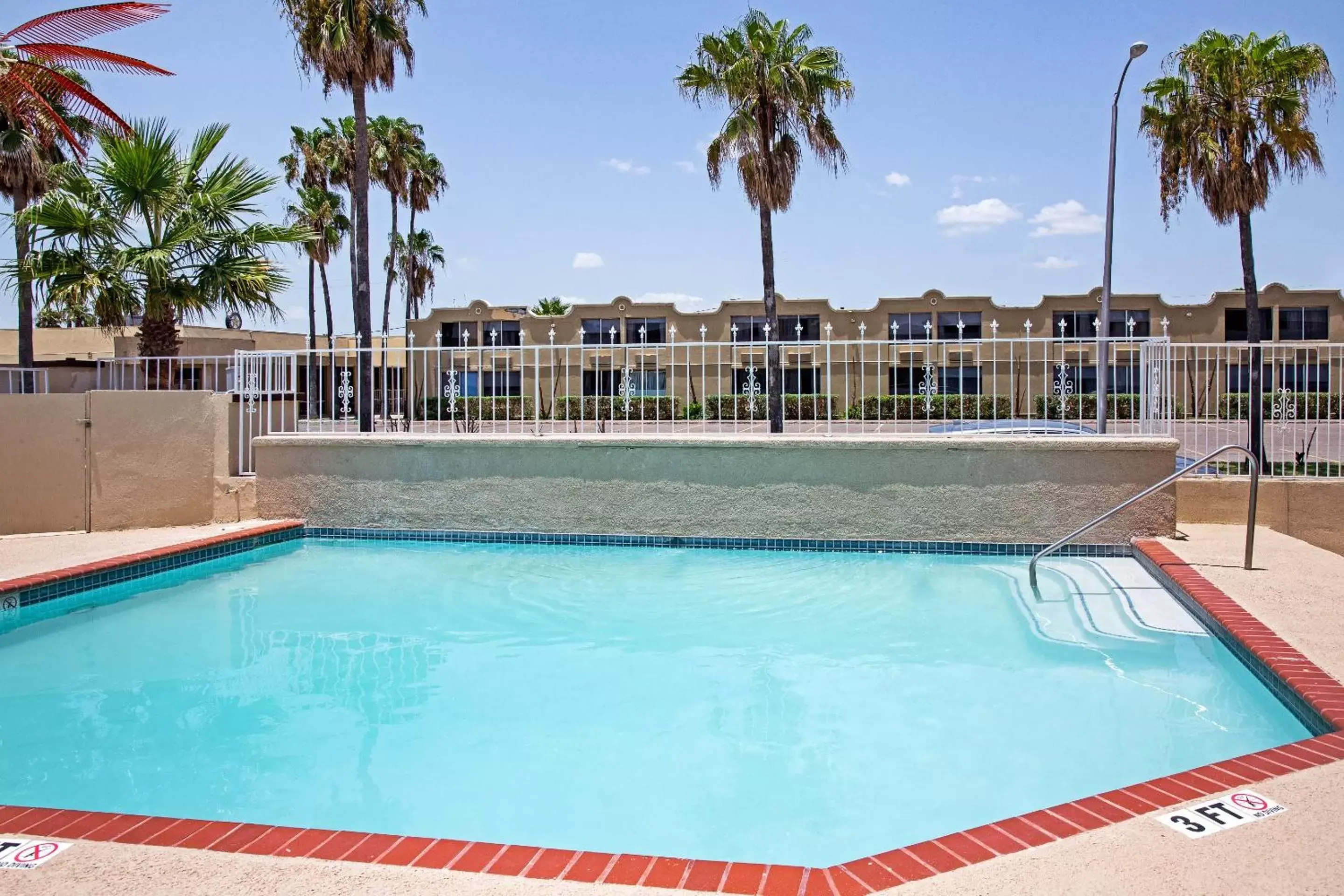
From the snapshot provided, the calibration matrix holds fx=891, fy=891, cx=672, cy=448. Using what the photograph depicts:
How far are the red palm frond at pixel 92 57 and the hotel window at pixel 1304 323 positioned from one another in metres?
46.2

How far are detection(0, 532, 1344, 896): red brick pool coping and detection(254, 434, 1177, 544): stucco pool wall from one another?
557cm

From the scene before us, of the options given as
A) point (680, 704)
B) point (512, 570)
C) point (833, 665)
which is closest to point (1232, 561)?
point (833, 665)

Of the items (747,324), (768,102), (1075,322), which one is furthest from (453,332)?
(768,102)

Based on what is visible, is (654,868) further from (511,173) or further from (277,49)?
(277,49)

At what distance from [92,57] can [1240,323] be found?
46.3m

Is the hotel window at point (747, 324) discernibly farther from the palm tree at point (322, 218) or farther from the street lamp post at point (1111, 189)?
the street lamp post at point (1111, 189)

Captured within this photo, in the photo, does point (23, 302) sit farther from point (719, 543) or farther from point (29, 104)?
point (719, 543)

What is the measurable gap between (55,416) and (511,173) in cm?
832

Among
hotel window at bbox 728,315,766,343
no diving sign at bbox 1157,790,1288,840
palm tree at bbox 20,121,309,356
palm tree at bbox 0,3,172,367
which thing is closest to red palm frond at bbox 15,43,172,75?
palm tree at bbox 0,3,172,367

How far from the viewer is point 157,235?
10891 mm

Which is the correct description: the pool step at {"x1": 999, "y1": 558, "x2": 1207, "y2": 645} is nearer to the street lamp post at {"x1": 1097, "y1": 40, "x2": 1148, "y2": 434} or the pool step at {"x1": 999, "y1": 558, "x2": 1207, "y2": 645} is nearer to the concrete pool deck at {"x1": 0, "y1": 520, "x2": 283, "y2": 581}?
the street lamp post at {"x1": 1097, "y1": 40, "x2": 1148, "y2": 434}

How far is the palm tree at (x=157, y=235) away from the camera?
10.6 meters

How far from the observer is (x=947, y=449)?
9062 millimetres

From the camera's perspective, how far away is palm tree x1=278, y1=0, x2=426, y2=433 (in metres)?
16.8
